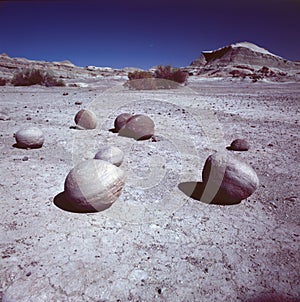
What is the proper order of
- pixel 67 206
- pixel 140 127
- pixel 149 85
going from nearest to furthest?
pixel 67 206 < pixel 140 127 < pixel 149 85

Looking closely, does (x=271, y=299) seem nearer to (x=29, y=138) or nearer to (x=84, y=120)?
(x=29, y=138)

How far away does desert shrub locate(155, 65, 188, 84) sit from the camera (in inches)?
987

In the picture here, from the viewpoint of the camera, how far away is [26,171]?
493 centimetres

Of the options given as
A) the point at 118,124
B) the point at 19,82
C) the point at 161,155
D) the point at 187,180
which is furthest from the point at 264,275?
the point at 19,82

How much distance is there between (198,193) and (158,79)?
20.4 meters

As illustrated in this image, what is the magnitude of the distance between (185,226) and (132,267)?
1.05 metres

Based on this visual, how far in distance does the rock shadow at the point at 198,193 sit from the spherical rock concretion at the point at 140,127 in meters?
2.54

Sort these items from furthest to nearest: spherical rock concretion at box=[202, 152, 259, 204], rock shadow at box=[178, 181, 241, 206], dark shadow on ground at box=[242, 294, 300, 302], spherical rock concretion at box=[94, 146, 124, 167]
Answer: spherical rock concretion at box=[94, 146, 124, 167] → rock shadow at box=[178, 181, 241, 206] → spherical rock concretion at box=[202, 152, 259, 204] → dark shadow on ground at box=[242, 294, 300, 302]

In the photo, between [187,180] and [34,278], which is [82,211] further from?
[187,180]

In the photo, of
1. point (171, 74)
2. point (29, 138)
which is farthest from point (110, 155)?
point (171, 74)

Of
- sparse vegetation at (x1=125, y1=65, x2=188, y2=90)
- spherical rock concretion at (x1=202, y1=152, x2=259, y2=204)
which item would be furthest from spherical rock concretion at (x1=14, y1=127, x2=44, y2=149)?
sparse vegetation at (x1=125, y1=65, x2=188, y2=90)

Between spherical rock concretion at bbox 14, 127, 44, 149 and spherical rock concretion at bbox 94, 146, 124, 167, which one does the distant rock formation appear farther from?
spherical rock concretion at bbox 94, 146, 124, 167

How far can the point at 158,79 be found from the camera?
917 inches

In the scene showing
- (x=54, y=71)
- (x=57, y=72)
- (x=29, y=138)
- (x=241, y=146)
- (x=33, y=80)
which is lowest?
(x=241, y=146)
